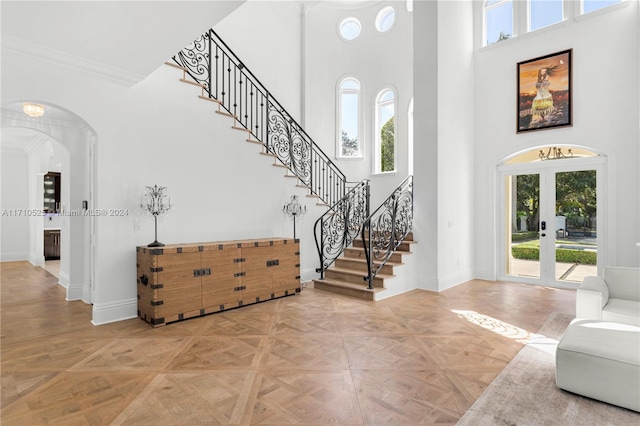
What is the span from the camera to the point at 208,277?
A: 461 centimetres

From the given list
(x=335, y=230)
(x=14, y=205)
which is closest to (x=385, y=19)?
(x=335, y=230)

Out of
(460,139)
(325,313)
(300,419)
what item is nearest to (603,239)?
(460,139)

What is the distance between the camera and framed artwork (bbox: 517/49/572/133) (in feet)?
20.3

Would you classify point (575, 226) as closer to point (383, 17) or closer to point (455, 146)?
point (455, 146)

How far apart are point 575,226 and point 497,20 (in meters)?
4.35

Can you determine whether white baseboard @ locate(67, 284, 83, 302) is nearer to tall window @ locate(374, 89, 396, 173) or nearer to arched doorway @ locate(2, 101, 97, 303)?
arched doorway @ locate(2, 101, 97, 303)

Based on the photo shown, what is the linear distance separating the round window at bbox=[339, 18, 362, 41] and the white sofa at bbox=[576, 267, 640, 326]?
25.1ft

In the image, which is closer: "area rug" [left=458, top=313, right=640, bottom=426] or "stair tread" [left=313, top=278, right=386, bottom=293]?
"area rug" [left=458, top=313, right=640, bottom=426]

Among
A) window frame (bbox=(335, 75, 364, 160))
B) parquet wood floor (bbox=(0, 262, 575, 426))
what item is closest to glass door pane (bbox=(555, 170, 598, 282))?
parquet wood floor (bbox=(0, 262, 575, 426))

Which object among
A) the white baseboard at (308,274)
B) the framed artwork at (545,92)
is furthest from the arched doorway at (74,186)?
the framed artwork at (545,92)

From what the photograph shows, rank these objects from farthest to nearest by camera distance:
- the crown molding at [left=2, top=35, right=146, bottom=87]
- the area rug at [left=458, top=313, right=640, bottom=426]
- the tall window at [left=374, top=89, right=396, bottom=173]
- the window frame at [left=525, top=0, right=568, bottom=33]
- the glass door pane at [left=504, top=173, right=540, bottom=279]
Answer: the tall window at [left=374, top=89, right=396, bottom=173] → the glass door pane at [left=504, top=173, right=540, bottom=279] → the window frame at [left=525, top=0, right=568, bottom=33] → the crown molding at [left=2, top=35, right=146, bottom=87] → the area rug at [left=458, top=313, right=640, bottom=426]

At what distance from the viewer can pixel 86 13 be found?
299cm

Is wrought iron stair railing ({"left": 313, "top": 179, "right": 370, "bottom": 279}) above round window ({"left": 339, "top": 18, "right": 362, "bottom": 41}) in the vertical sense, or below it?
below

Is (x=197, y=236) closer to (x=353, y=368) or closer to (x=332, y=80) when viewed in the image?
(x=353, y=368)
